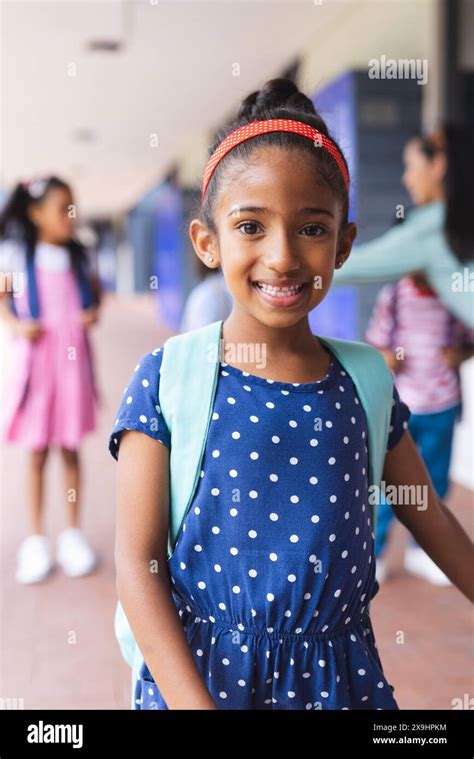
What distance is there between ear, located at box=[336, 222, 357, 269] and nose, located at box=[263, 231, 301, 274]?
14 cm

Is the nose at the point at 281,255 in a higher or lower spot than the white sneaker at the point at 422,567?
higher

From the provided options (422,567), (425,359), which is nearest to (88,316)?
(425,359)

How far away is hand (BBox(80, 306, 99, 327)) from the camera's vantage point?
3343mm

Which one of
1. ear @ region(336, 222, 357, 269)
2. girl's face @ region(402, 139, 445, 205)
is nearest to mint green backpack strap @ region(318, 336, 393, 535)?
ear @ region(336, 222, 357, 269)

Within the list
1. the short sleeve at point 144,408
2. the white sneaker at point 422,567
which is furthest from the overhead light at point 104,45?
the short sleeve at point 144,408

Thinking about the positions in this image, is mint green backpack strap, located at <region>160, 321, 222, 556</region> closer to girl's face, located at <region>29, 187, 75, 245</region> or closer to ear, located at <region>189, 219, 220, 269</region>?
ear, located at <region>189, 219, 220, 269</region>

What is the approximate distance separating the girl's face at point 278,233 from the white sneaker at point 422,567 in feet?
8.05

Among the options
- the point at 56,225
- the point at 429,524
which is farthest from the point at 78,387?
the point at 429,524

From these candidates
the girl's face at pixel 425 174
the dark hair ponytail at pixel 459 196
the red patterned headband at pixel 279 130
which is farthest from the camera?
the girl's face at pixel 425 174

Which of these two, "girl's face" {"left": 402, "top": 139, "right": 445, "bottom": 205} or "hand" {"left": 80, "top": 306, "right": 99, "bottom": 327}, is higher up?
"girl's face" {"left": 402, "top": 139, "right": 445, "bottom": 205}

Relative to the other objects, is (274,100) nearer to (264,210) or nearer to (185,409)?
(264,210)

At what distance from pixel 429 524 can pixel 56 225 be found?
2.53 meters

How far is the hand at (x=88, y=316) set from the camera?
3.34 metres

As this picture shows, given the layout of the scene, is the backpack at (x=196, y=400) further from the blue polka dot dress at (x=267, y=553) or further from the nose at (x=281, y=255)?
the nose at (x=281, y=255)
